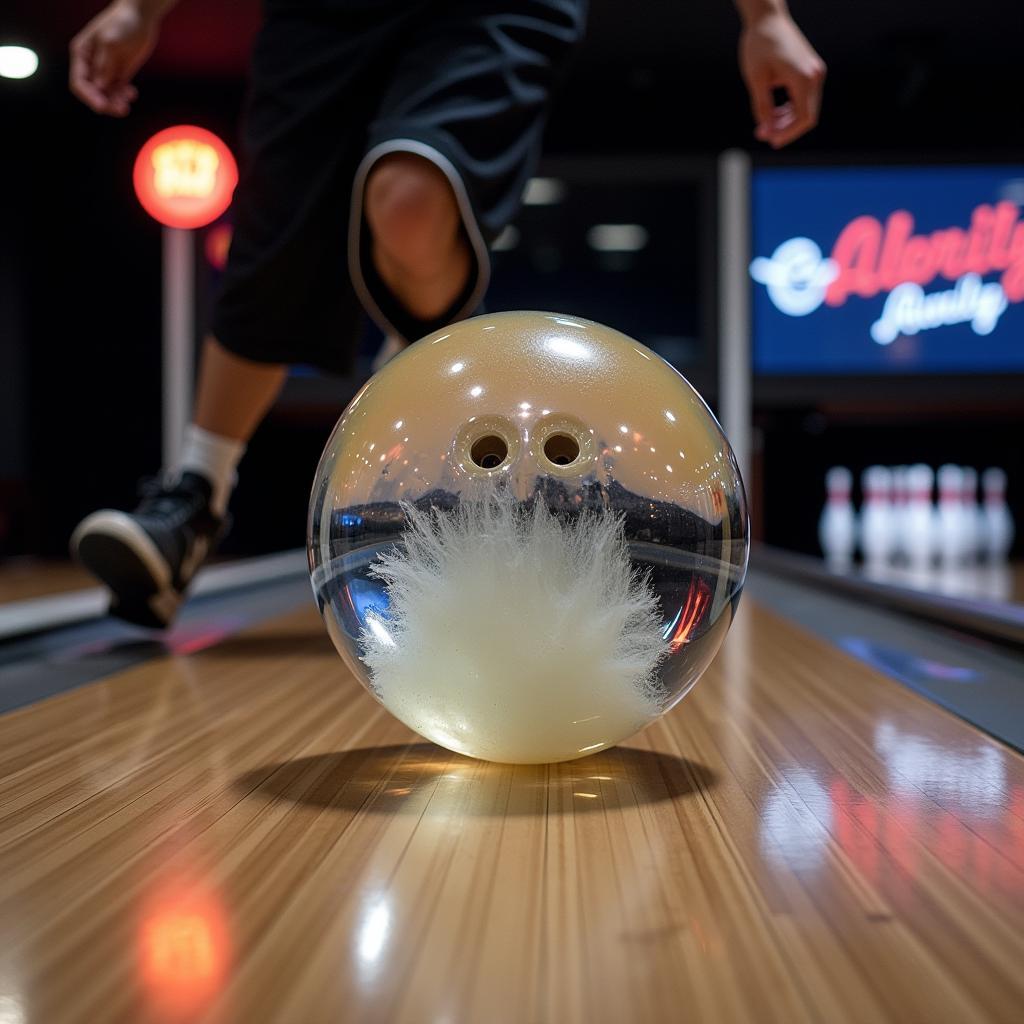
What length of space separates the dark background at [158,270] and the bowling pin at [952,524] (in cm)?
29

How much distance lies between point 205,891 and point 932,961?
12.4 inches

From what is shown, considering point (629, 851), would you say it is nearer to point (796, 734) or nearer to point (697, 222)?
point (796, 734)

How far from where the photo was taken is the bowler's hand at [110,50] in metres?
1.62

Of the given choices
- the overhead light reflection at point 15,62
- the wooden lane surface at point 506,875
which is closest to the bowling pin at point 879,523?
the overhead light reflection at point 15,62

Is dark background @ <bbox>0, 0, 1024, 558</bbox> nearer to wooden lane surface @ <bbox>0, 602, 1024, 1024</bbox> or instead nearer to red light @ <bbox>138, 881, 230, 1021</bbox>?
wooden lane surface @ <bbox>0, 602, 1024, 1024</bbox>

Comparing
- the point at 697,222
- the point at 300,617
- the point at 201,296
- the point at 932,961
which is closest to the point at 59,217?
the point at 201,296

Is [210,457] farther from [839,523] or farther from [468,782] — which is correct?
[839,523]

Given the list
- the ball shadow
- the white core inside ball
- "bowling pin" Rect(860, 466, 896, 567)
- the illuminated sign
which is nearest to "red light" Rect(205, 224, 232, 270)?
the illuminated sign

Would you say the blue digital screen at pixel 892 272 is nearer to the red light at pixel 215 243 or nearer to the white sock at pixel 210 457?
→ the red light at pixel 215 243

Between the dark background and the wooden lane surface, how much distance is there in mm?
3455

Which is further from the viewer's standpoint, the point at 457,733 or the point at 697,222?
the point at 697,222

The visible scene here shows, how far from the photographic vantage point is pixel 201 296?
4574 mm

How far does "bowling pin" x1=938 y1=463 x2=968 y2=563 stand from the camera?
4383mm

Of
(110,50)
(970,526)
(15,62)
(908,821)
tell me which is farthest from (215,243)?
(908,821)
